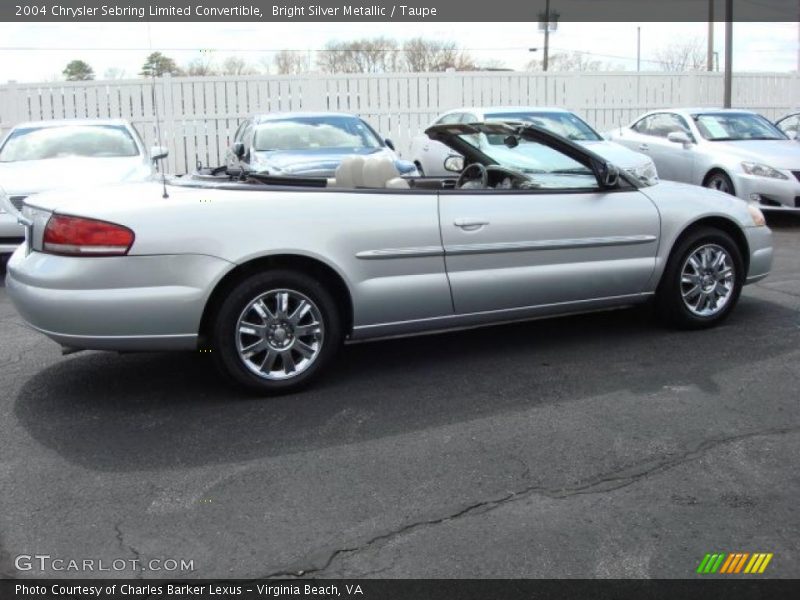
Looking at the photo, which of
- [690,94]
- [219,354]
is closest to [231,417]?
[219,354]

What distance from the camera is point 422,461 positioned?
382cm

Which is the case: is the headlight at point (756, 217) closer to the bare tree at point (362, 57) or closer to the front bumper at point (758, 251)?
the front bumper at point (758, 251)

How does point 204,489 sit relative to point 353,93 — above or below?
below

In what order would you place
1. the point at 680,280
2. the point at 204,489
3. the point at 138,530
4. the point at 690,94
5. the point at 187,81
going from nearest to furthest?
the point at 138,530, the point at 204,489, the point at 680,280, the point at 187,81, the point at 690,94

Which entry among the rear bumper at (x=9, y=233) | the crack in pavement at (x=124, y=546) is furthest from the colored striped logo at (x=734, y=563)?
the rear bumper at (x=9, y=233)

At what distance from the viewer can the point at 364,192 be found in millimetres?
4887

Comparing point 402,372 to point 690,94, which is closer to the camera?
point 402,372

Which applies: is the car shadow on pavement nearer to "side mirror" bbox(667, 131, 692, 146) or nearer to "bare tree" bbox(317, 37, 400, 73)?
"side mirror" bbox(667, 131, 692, 146)

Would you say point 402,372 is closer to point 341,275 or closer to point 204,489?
point 341,275

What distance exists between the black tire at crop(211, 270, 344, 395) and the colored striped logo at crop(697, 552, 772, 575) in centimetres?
237

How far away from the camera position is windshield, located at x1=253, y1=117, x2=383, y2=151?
10.4 m

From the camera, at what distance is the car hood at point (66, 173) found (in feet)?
27.0

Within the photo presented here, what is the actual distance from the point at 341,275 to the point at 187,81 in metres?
12.8

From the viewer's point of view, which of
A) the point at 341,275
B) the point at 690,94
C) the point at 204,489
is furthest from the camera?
the point at 690,94
